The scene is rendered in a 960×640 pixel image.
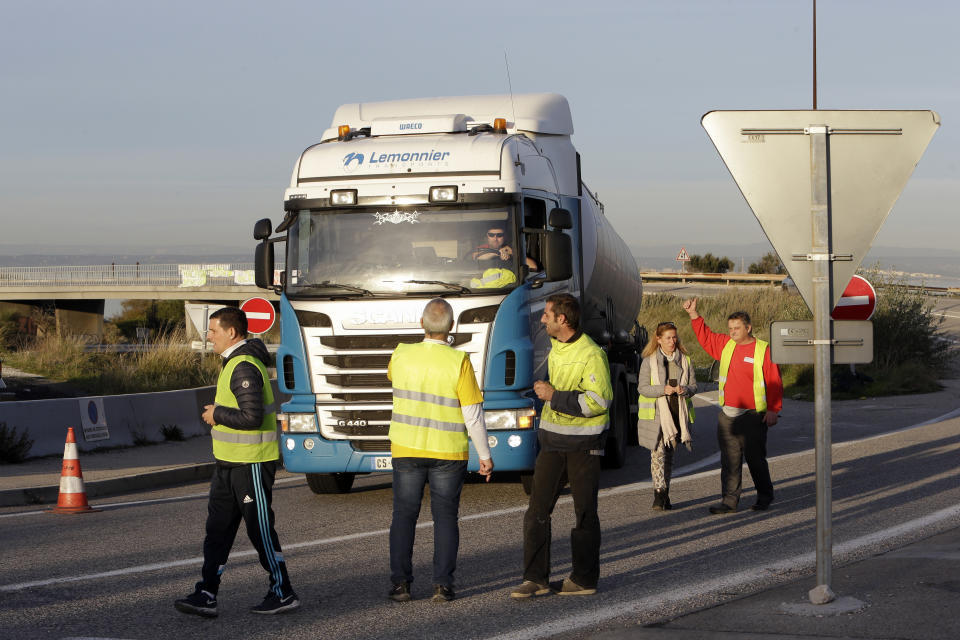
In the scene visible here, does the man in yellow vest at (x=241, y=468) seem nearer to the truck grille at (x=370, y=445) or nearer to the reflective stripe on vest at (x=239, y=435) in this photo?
the reflective stripe on vest at (x=239, y=435)

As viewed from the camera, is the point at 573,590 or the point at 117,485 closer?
the point at 573,590

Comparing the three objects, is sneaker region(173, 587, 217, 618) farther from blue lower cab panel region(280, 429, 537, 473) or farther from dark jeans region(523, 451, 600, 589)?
blue lower cab panel region(280, 429, 537, 473)

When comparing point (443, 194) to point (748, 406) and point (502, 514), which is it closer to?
point (502, 514)

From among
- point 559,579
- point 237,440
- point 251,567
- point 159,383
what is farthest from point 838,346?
point 159,383

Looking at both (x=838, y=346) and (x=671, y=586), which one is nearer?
(x=838, y=346)

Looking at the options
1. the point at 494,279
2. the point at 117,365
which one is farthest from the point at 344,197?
the point at 117,365

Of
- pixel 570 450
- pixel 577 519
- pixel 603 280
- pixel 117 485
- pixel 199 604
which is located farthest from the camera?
pixel 603 280

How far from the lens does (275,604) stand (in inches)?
263

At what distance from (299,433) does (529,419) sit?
2.16 meters

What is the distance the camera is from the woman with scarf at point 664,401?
35.0 feet

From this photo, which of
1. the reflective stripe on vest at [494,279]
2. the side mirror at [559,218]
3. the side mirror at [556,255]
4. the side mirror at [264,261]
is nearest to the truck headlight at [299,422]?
the side mirror at [264,261]

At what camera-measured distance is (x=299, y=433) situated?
10.8 meters

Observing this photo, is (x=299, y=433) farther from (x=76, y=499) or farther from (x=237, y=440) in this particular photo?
(x=237, y=440)

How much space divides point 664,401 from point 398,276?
2.70m
